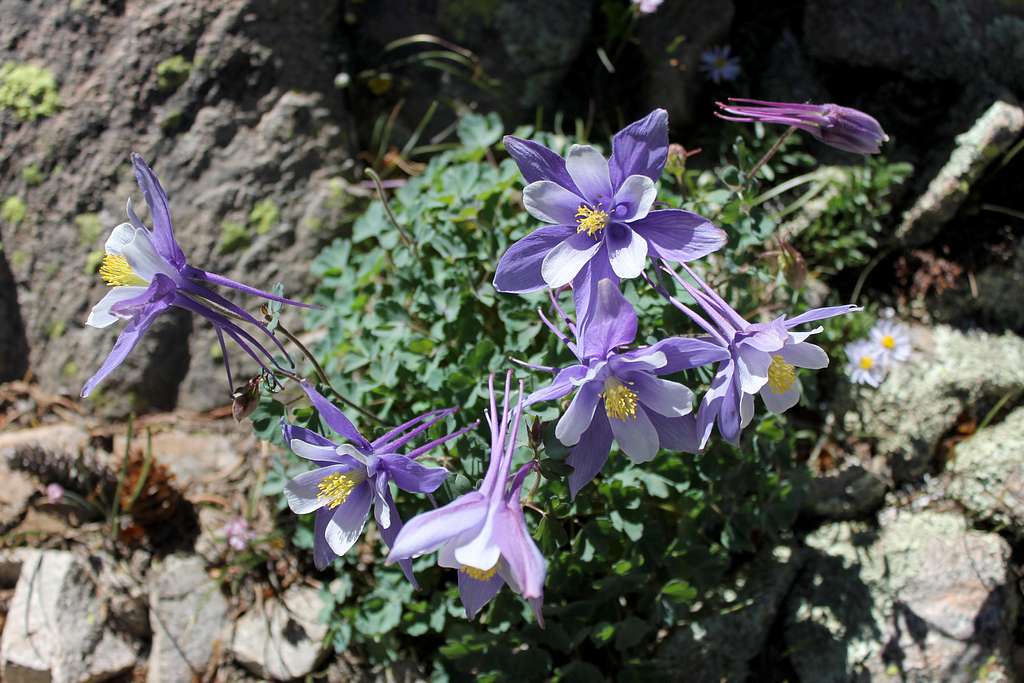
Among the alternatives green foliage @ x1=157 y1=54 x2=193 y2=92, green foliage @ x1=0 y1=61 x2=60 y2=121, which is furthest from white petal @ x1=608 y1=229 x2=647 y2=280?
green foliage @ x1=0 y1=61 x2=60 y2=121

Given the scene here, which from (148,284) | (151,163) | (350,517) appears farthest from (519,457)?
(151,163)

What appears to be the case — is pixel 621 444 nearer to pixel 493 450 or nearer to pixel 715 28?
pixel 493 450

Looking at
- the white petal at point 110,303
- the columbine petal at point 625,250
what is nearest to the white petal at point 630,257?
the columbine petal at point 625,250

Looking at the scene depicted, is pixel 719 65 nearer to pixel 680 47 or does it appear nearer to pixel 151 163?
pixel 680 47

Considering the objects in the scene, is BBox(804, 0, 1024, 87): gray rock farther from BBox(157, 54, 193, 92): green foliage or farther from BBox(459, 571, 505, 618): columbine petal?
BBox(459, 571, 505, 618): columbine petal

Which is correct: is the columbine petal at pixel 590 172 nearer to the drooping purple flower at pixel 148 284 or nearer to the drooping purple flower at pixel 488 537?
the drooping purple flower at pixel 488 537
